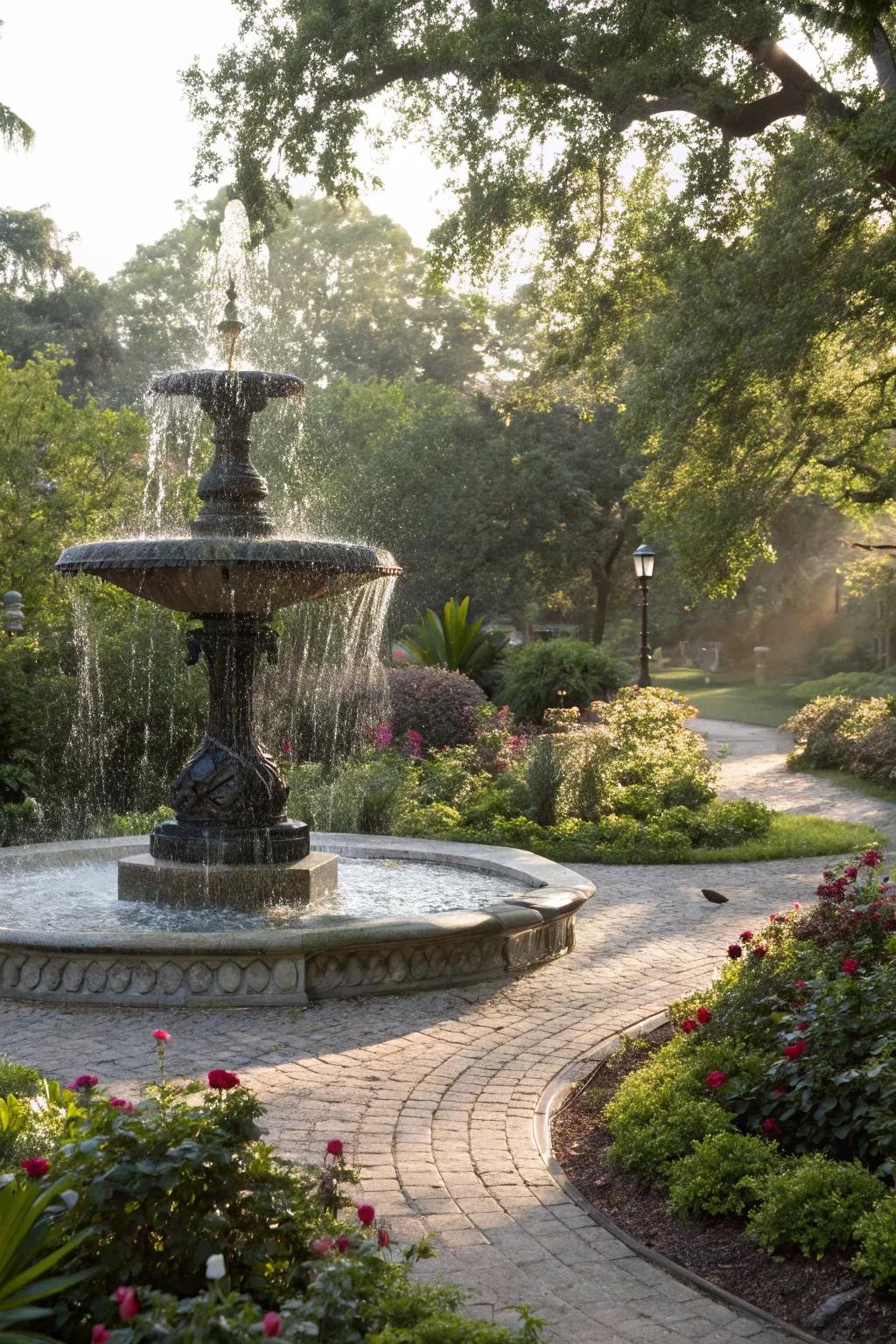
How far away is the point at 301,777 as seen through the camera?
47.1 feet

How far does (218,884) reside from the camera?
26.7ft

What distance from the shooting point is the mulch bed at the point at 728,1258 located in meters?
3.57

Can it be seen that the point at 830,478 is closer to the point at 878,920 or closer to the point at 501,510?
the point at 501,510

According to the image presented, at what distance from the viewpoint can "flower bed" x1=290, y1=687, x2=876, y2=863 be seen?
1272 centimetres

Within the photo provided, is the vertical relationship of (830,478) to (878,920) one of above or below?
above

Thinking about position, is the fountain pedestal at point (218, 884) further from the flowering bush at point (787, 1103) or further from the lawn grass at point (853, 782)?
the lawn grass at point (853, 782)

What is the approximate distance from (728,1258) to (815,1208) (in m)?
0.31

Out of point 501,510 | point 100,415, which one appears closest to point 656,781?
point 100,415

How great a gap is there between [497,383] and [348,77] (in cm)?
4250

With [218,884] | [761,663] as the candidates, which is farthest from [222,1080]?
[761,663]

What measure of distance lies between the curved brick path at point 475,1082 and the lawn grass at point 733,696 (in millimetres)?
24018

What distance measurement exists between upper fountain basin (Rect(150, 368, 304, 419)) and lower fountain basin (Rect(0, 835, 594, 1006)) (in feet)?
10.5

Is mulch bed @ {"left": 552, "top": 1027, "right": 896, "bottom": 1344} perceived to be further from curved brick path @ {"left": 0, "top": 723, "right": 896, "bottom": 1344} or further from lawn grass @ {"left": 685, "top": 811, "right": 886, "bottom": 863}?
lawn grass @ {"left": 685, "top": 811, "right": 886, "bottom": 863}

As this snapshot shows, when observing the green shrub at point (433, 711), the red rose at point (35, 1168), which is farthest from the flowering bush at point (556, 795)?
the red rose at point (35, 1168)
